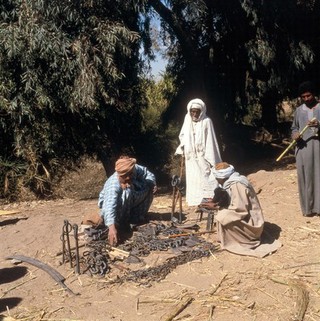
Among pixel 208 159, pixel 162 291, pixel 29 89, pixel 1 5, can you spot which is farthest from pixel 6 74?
pixel 162 291

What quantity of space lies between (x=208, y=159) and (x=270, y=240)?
6.47ft

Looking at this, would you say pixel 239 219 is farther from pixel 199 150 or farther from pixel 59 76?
pixel 59 76

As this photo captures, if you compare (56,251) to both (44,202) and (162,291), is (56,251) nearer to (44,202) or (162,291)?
(162,291)

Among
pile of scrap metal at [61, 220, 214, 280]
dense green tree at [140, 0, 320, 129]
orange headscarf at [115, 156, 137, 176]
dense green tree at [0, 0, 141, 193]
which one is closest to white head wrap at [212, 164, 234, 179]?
pile of scrap metal at [61, 220, 214, 280]

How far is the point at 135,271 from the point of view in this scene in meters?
→ 5.29

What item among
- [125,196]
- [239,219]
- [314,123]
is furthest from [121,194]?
[314,123]

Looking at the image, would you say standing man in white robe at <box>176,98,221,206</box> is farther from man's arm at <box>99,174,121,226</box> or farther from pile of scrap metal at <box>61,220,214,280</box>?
man's arm at <box>99,174,121,226</box>

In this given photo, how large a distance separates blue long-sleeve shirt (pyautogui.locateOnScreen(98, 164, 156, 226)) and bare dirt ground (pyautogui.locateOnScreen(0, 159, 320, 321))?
1.82 ft

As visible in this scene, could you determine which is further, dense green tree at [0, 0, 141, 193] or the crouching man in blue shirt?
dense green tree at [0, 0, 141, 193]

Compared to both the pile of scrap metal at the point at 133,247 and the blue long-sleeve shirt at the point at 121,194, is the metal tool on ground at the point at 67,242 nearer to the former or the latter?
the pile of scrap metal at the point at 133,247

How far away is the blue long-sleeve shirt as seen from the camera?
19.3 ft

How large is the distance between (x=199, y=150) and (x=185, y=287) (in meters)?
3.10

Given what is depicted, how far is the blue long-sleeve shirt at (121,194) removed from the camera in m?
5.88

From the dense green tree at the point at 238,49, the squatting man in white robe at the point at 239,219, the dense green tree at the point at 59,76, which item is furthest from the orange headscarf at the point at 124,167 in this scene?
the dense green tree at the point at 238,49
